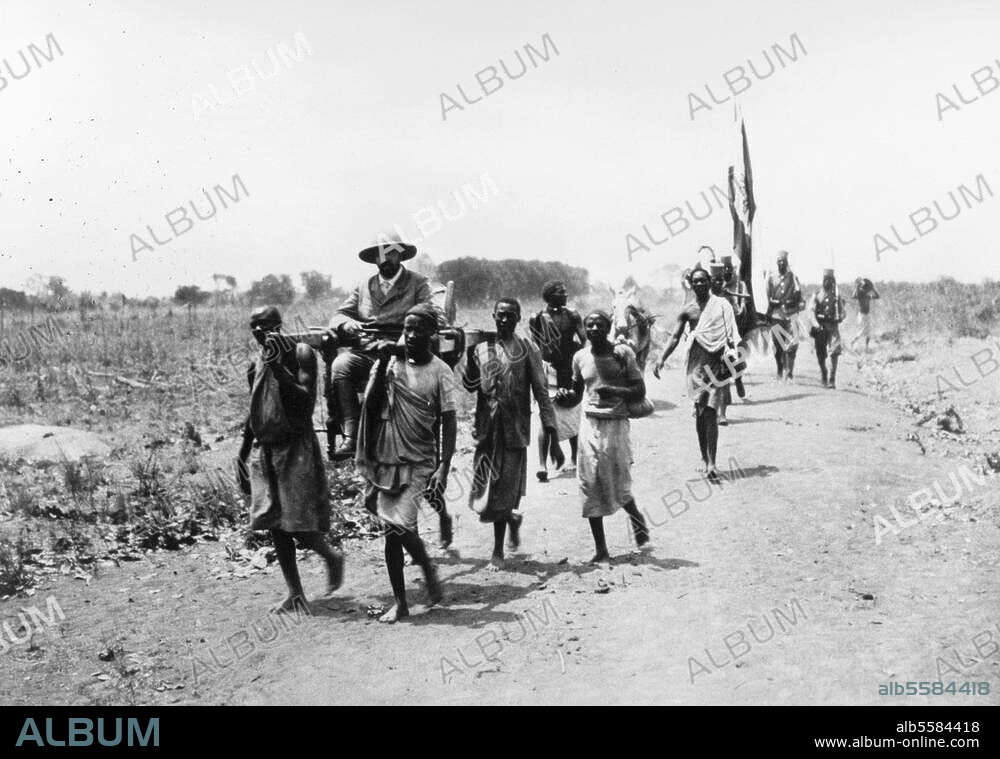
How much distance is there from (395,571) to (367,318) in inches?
80.4

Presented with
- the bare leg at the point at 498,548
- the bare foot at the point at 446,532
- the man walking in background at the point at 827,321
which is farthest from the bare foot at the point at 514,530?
the man walking in background at the point at 827,321

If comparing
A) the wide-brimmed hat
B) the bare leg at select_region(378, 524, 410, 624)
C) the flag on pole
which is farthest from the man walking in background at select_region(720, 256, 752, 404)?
the bare leg at select_region(378, 524, 410, 624)

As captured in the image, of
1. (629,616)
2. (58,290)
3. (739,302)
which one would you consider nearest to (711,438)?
(629,616)

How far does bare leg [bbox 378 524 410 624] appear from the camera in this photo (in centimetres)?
518

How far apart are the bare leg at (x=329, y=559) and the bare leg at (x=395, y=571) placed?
66cm

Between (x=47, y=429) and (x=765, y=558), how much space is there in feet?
30.1

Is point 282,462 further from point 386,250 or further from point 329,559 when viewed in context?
point 386,250

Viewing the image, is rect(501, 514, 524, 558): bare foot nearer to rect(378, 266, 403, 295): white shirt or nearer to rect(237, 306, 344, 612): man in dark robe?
rect(237, 306, 344, 612): man in dark robe

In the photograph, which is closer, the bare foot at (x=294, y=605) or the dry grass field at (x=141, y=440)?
the bare foot at (x=294, y=605)

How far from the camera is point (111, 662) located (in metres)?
5.07

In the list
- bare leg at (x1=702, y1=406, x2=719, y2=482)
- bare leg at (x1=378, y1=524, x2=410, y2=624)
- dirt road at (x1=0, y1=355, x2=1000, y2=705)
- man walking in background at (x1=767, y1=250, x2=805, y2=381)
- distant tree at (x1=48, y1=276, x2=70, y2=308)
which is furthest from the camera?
distant tree at (x1=48, y1=276, x2=70, y2=308)

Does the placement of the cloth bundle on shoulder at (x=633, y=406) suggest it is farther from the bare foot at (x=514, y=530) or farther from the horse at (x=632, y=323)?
the horse at (x=632, y=323)

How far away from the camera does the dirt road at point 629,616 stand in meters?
4.29

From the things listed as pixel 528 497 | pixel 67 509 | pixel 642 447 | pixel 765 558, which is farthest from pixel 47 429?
pixel 765 558
